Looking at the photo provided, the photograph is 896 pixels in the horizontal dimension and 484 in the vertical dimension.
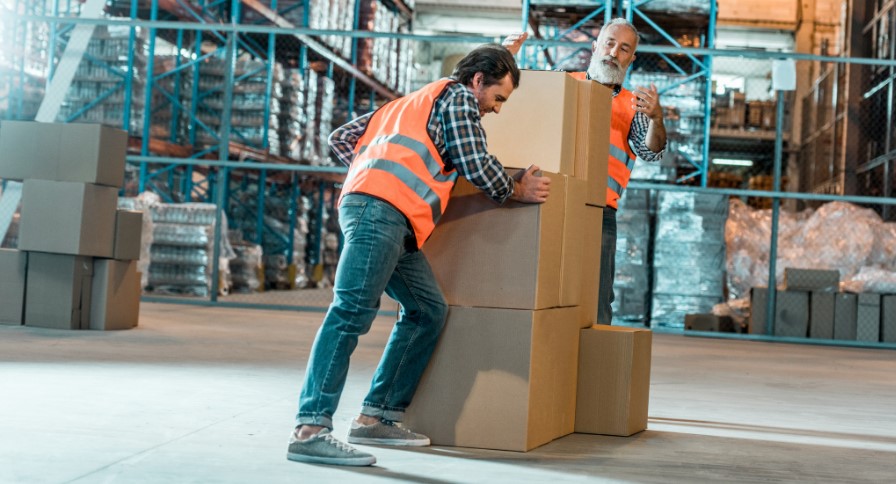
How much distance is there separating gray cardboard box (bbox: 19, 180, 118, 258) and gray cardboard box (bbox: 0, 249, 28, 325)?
0.11 m

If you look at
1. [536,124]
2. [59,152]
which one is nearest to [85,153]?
[59,152]

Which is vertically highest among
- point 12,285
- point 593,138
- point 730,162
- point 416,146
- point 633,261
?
point 730,162

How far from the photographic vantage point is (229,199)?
1703cm

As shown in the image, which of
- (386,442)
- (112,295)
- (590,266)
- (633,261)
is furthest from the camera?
(633,261)

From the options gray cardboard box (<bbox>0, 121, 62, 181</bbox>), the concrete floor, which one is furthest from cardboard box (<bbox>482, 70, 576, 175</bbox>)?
gray cardboard box (<bbox>0, 121, 62, 181</bbox>)

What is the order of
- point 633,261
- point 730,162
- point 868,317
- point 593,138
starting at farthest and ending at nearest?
point 730,162, point 633,261, point 868,317, point 593,138

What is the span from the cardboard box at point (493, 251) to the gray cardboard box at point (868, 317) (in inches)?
277

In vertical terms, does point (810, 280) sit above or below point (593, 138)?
below

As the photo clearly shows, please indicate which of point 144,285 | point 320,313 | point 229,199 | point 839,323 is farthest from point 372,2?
point 839,323

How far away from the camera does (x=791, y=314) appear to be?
10.1 meters

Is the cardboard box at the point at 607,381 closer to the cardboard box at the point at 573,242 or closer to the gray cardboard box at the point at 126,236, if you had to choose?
the cardboard box at the point at 573,242

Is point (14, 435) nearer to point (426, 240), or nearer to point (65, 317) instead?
point (426, 240)

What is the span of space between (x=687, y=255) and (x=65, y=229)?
6264 millimetres

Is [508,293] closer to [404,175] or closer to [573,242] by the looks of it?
[573,242]
